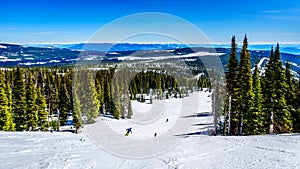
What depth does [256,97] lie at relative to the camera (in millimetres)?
34125

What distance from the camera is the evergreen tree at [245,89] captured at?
1289 inches

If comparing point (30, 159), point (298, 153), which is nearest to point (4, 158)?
point (30, 159)

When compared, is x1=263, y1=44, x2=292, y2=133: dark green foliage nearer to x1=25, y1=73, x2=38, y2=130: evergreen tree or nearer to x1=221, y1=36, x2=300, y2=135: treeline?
x1=221, y1=36, x2=300, y2=135: treeline

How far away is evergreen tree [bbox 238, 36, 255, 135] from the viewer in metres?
32.8

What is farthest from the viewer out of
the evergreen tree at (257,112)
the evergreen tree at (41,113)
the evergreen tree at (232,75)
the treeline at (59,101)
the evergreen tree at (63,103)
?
the evergreen tree at (63,103)

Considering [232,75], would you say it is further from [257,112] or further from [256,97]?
[257,112]

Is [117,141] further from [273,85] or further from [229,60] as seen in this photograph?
[273,85]

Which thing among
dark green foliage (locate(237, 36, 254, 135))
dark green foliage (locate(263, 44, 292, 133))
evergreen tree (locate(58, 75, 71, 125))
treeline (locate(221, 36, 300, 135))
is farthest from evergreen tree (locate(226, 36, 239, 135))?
evergreen tree (locate(58, 75, 71, 125))

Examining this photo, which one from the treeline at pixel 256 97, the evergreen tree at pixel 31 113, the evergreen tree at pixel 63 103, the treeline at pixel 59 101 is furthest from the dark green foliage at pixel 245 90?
the evergreen tree at pixel 63 103

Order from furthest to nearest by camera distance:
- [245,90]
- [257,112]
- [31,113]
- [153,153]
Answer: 1. [31,113]
2. [257,112]
3. [245,90]
4. [153,153]

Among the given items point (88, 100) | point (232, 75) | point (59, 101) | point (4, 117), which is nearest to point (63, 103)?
point (59, 101)

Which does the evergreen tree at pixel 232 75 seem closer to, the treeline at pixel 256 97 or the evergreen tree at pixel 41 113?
the treeline at pixel 256 97

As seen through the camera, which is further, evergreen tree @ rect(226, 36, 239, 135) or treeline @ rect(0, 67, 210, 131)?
treeline @ rect(0, 67, 210, 131)

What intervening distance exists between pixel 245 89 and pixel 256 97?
208 cm
